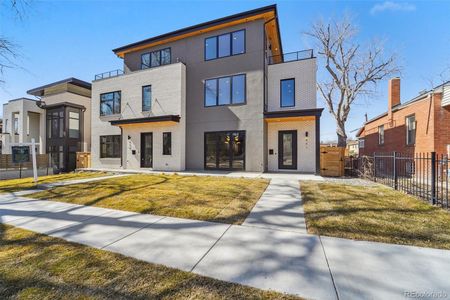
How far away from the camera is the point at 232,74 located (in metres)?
13.0

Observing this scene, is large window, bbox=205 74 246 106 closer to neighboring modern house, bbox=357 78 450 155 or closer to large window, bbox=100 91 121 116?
large window, bbox=100 91 121 116

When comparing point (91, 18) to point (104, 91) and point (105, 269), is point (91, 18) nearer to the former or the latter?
point (104, 91)

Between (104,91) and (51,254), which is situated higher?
(104,91)

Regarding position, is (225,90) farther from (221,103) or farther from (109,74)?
(109,74)

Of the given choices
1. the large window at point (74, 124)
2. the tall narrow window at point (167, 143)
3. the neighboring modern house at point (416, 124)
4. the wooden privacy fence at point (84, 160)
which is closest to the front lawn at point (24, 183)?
the tall narrow window at point (167, 143)

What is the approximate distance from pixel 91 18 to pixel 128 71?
7.23m

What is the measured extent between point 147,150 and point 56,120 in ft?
45.0

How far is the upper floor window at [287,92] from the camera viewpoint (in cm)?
1293

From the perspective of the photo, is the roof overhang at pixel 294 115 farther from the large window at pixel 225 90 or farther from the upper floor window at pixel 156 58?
the upper floor window at pixel 156 58

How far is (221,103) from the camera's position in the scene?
13266mm

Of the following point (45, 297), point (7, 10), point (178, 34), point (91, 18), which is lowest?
point (45, 297)

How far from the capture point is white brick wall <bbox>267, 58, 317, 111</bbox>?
41.0 feet

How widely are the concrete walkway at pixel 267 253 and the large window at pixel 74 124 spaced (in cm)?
1898

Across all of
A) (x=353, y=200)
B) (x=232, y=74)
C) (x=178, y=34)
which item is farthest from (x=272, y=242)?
(x=178, y=34)
